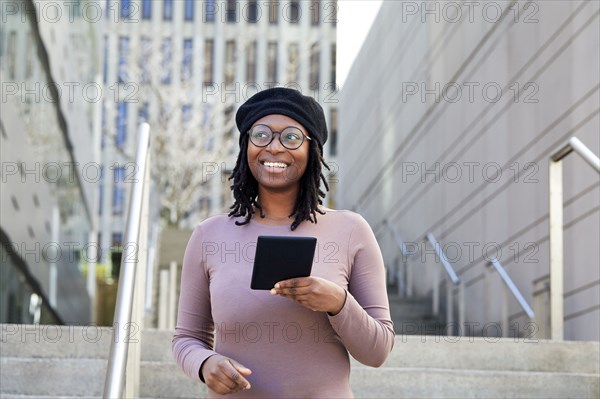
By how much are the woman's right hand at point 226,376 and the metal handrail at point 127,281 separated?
2.40 feet

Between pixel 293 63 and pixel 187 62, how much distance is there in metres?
3.08

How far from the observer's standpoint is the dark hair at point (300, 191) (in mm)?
2492

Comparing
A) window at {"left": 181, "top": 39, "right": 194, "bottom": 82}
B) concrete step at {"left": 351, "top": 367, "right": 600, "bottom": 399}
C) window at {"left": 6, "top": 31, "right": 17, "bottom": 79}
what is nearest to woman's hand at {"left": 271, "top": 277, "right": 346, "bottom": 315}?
concrete step at {"left": 351, "top": 367, "right": 600, "bottom": 399}

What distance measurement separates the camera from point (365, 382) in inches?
191

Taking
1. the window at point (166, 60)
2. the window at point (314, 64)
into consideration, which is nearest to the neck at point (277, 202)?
the window at point (166, 60)

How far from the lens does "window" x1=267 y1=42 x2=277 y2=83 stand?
4081cm

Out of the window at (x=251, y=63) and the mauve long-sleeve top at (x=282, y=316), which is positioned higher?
the mauve long-sleeve top at (x=282, y=316)

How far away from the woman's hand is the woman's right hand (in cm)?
18

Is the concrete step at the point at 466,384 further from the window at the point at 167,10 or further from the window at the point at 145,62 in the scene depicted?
the window at the point at 167,10

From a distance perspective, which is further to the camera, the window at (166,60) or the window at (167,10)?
the window at (167,10)

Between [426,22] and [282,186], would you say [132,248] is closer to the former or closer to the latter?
[282,186]

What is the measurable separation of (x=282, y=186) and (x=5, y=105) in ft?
20.7

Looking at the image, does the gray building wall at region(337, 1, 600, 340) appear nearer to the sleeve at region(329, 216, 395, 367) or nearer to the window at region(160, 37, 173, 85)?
the sleeve at region(329, 216, 395, 367)

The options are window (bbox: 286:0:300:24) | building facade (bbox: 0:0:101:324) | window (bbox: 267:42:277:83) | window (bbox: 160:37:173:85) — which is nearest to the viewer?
building facade (bbox: 0:0:101:324)
